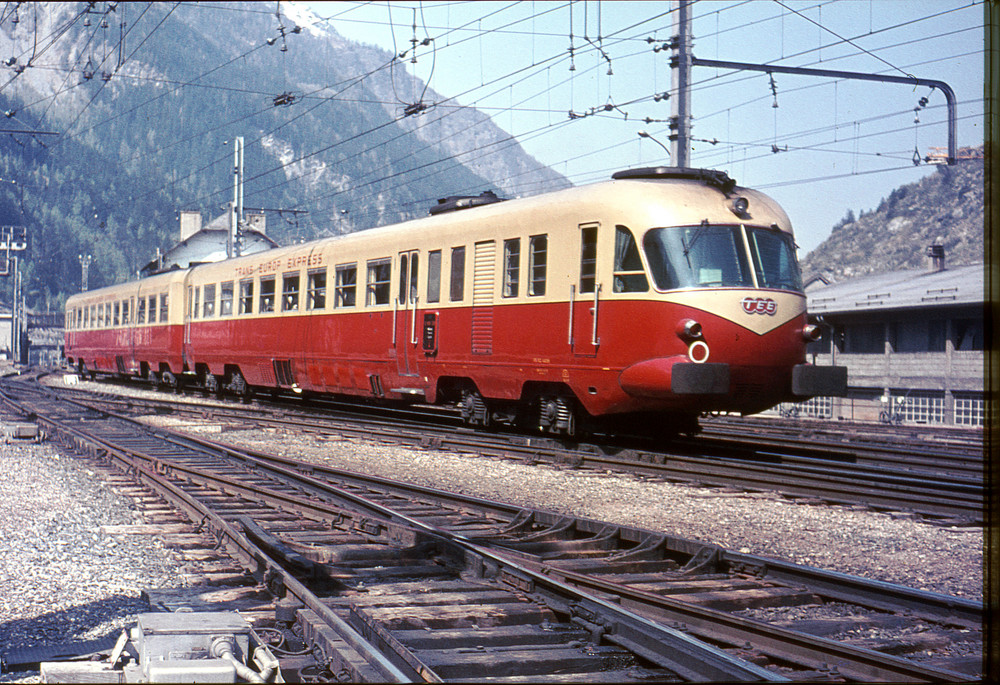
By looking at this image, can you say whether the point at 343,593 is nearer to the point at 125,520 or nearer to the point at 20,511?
the point at 125,520

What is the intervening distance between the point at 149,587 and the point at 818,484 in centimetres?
689

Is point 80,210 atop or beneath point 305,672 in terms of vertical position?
atop

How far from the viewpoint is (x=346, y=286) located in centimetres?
1739

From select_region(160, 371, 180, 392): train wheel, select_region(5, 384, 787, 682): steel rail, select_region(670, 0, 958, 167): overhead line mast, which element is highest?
select_region(670, 0, 958, 167): overhead line mast

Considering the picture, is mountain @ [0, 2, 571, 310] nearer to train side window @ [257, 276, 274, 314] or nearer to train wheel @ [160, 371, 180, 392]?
train wheel @ [160, 371, 180, 392]

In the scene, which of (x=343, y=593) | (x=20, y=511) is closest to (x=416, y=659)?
(x=343, y=593)

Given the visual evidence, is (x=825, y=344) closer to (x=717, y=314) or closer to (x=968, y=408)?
(x=968, y=408)

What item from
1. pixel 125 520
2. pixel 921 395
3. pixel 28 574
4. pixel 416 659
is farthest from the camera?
pixel 921 395

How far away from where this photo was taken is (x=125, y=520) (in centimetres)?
782

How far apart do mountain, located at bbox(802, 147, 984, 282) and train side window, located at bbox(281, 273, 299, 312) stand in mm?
98310

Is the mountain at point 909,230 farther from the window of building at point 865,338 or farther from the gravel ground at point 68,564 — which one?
the gravel ground at point 68,564

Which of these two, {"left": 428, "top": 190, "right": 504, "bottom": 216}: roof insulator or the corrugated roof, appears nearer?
{"left": 428, "top": 190, "right": 504, "bottom": 216}: roof insulator

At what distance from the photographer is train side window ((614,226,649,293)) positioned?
11.5 meters

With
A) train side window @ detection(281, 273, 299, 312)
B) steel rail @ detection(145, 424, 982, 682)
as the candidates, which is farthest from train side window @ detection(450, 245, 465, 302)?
steel rail @ detection(145, 424, 982, 682)
